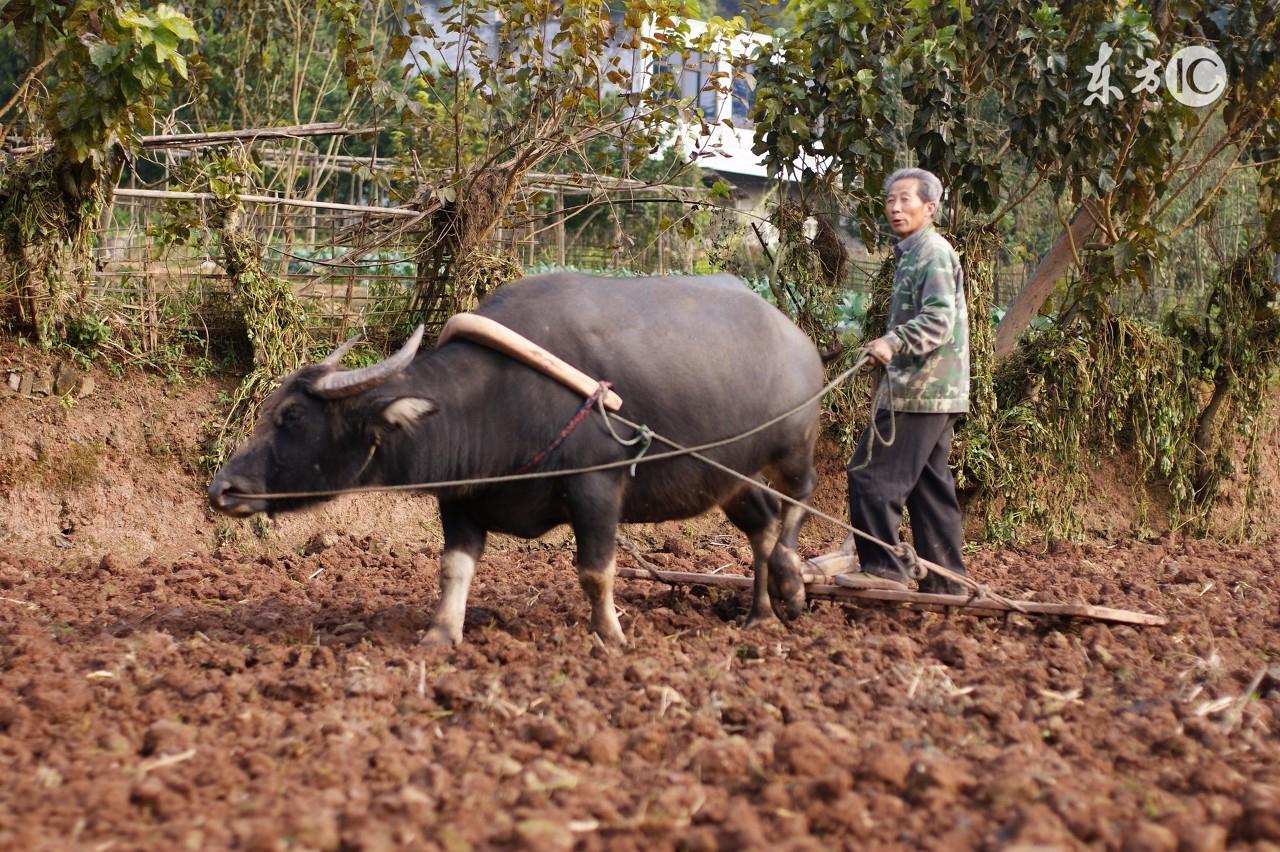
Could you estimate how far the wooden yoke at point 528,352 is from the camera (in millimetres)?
4859

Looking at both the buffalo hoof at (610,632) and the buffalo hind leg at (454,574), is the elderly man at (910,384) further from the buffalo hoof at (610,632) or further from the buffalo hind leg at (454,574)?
the buffalo hind leg at (454,574)

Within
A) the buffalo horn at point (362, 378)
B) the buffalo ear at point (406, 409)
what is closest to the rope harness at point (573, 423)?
the buffalo ear at point (406, 409)

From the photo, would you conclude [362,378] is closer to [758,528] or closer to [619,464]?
[619,464]

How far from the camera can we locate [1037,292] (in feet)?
28.0

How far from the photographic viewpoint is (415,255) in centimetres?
783

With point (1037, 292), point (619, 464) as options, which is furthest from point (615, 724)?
point (1037, 292)

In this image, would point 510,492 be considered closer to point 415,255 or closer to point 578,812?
point 578,812

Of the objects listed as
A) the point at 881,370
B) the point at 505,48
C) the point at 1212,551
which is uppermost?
the point at 505,48

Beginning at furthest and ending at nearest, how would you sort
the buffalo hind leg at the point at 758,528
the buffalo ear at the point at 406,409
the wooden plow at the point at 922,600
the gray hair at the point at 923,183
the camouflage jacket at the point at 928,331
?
the buffalo hind leg at the point at 758,528 < the gray hair at the point at 923,183 < the camouflage jacket at the point at 928,331 < the wooden plow at the point at 922,600 < the buffalo ear at the point at 406,409

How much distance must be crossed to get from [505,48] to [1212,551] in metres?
5.28

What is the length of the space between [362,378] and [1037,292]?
5171 millimetres

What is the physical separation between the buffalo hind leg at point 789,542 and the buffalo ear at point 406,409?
5.22 ft

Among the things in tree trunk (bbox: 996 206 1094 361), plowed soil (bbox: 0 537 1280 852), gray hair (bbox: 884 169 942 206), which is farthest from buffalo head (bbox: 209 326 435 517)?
tree trunk (bbox: 996 206 1094 361)

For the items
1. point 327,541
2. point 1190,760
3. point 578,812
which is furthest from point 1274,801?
point 327,541
